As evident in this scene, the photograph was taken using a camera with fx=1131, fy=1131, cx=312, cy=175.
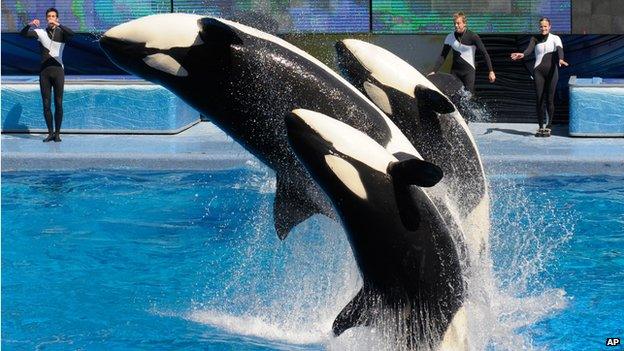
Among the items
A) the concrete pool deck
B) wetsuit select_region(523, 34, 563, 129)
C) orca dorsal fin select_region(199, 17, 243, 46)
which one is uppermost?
orca dorsal fin select_region(199, 17, 243, 46)

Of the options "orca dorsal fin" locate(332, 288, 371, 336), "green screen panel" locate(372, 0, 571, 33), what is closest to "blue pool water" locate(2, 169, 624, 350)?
"orca dorsal fin" locate(332, 288, 371, 336)

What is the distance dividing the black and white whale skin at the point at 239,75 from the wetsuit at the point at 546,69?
8.60m

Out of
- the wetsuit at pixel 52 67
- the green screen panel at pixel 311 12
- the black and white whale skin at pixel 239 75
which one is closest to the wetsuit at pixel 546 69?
the green screen panel at pixel 311 12

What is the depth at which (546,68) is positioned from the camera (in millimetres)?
15078

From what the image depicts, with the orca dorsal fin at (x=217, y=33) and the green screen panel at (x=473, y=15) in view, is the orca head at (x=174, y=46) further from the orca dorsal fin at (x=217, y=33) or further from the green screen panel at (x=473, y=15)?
the green screen panel at (x=473, y=15)

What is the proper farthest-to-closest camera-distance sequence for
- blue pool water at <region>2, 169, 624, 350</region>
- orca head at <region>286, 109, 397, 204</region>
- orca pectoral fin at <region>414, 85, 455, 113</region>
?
blue pool water at <region>2, 169, 624, 350</region> < orca pectoral fin at <region>414, 85, 455, 113</region> < orca head at <region>286, 109, 397, 204</region>

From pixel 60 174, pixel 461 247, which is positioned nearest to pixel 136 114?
pixel 60 174

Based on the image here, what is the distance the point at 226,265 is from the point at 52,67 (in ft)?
19.6

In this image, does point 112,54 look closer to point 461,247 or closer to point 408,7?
point 461,247

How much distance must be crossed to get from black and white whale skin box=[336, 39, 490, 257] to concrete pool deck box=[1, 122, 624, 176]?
549 cm

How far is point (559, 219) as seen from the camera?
11.1 metres

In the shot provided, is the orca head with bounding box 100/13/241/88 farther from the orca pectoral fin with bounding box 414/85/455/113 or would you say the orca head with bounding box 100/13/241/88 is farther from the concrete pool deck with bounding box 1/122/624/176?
the concrete pool deck with bounding box 1/122/624/176

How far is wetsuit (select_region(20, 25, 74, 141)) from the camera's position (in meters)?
14.7

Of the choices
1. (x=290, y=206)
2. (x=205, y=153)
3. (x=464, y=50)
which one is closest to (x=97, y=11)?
(x=205, y=153)
